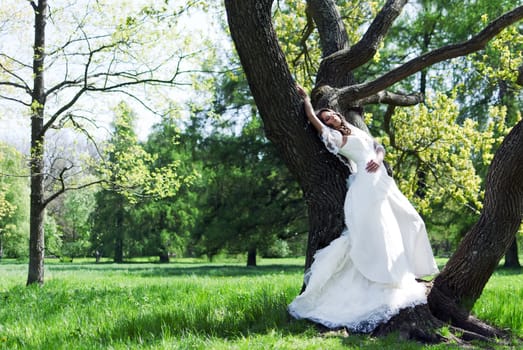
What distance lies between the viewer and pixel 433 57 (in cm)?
616

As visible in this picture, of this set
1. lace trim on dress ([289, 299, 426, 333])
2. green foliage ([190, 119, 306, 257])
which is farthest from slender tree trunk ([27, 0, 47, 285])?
green foliage ([190, 119, 306, 257])

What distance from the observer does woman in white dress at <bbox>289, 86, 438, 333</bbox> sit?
5.20 metres

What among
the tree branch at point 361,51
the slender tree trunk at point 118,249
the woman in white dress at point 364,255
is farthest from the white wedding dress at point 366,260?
the slender tree trunk at point 118,249

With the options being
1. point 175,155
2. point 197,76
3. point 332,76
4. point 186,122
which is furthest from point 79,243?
Result: point 332,76

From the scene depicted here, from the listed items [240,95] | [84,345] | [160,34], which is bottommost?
[84,345]

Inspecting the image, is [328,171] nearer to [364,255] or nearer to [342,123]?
[342,123]

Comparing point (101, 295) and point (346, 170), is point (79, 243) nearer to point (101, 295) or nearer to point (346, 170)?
point (101, 295)

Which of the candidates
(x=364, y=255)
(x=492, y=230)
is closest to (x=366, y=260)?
(x=364, y=255)

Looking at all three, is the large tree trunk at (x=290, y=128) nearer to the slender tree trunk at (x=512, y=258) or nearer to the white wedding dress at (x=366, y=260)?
the white wedding dress at (x=366, y=260)

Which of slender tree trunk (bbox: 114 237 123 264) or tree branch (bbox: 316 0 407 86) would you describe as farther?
slender tree trunk (bbox: 114 237 123 264)

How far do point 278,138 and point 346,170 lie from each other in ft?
2.81

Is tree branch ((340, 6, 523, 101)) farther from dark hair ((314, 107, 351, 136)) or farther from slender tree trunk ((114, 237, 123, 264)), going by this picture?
slender tree trunk ((114, 237, 123, 264))

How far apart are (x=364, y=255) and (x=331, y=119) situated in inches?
61.0

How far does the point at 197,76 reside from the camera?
1144cm
